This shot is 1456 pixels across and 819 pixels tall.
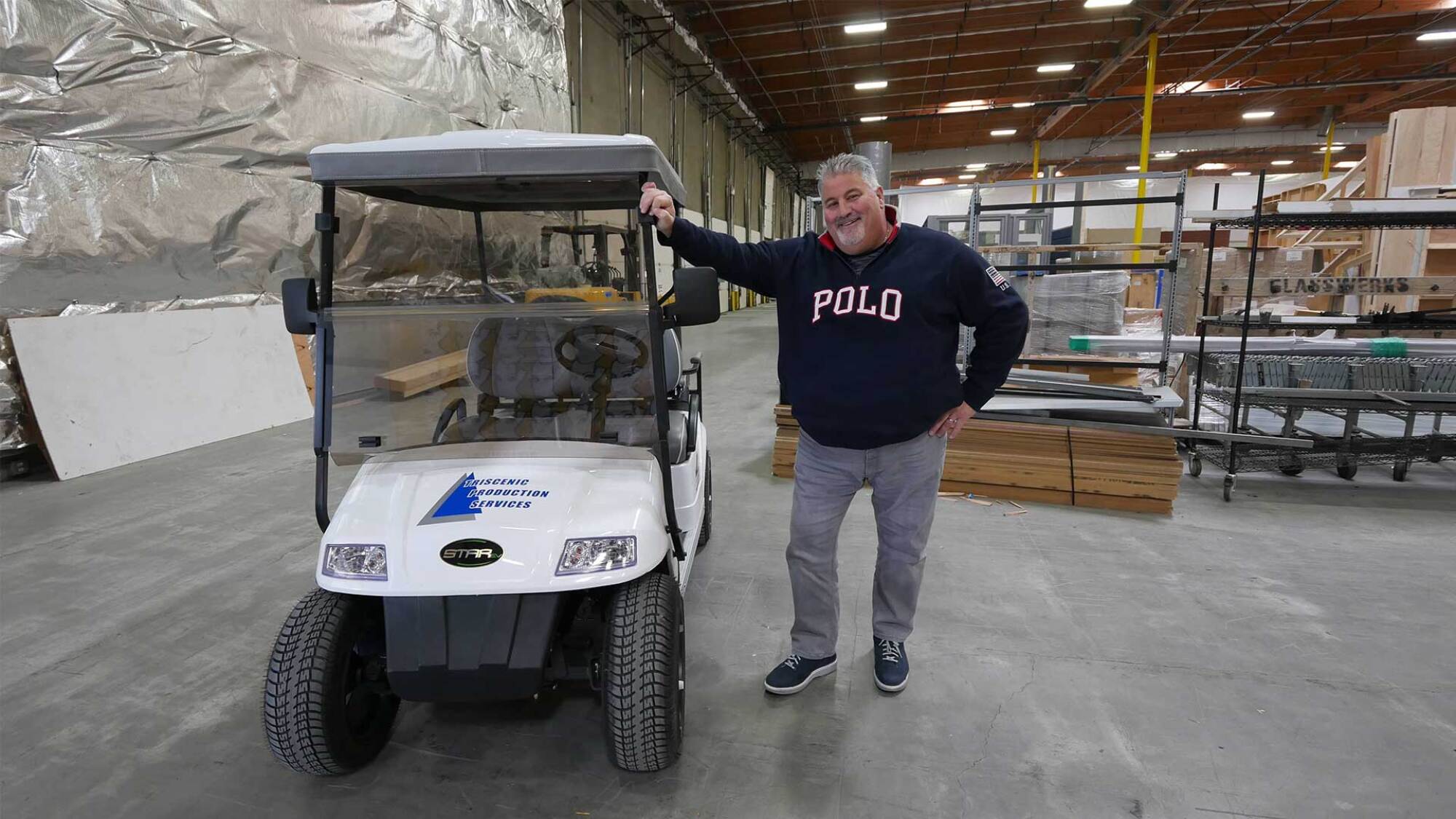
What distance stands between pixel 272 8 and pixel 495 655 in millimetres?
6177

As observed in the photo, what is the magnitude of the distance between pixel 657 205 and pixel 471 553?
1002 mm

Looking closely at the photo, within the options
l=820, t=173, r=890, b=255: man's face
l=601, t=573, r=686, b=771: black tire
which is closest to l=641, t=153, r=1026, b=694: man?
l=820, t=173, r=890, b=255: man's face

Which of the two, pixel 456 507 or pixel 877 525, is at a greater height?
pixel 456 507

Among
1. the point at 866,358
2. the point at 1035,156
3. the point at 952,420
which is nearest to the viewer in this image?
the point at 866,358

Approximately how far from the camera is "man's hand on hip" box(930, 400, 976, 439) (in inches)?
83.8

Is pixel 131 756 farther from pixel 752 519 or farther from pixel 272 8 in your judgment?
pixel 272 8

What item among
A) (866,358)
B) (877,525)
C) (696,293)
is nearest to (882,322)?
(866,358)

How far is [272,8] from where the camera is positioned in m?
5.47

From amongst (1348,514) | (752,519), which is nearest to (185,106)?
(752,519)

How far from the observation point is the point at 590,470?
6.48 ft

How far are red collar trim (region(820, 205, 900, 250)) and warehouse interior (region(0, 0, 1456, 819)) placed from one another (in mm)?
97

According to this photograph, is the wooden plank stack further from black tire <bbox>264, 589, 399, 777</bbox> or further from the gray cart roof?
black tire <bbox>264, 589, 399, 777</bbox>

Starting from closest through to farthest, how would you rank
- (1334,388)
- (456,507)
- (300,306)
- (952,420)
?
(456,507) < (300,306) < (952,420) < (1334,388)

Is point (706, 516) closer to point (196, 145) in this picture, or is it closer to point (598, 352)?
point (598, 352)
